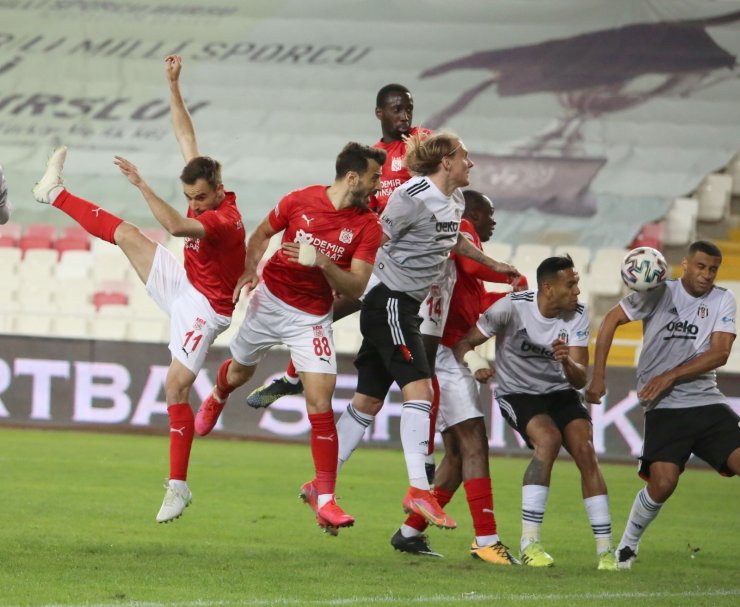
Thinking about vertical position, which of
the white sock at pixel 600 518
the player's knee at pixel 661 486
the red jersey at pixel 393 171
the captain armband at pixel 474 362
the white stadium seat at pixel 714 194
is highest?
the white stadium seat at pixel 714 194

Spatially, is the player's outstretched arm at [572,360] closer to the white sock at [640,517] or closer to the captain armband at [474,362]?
the captain armband at [474,362]

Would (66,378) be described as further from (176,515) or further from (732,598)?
(732,598)

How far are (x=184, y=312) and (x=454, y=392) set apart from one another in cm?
177

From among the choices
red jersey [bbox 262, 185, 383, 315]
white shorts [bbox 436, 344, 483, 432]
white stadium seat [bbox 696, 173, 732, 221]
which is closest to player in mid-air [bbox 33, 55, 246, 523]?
red jersey [bbox 262, 185, 383, 315]

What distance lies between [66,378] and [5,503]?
19.0 ft

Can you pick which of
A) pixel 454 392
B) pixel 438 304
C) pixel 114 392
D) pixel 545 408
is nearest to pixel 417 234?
pixel 438 304

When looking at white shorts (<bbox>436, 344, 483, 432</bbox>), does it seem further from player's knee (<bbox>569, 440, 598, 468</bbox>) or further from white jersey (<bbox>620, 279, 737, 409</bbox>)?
white jersey (<bbox>620, 279, 737, 409</bbox>)

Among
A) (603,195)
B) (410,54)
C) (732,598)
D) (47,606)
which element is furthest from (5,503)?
(410,54)

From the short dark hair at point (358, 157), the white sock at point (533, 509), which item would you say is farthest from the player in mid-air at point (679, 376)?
the short dark hair at point (358, 157)

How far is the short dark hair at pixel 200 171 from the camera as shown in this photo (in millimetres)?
7777

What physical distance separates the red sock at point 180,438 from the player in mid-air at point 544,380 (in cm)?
175

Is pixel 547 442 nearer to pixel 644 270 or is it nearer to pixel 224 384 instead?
pixel 644 270

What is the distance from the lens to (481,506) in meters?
7.95

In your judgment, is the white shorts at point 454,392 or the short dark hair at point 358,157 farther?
the white shorts at point 454,392
